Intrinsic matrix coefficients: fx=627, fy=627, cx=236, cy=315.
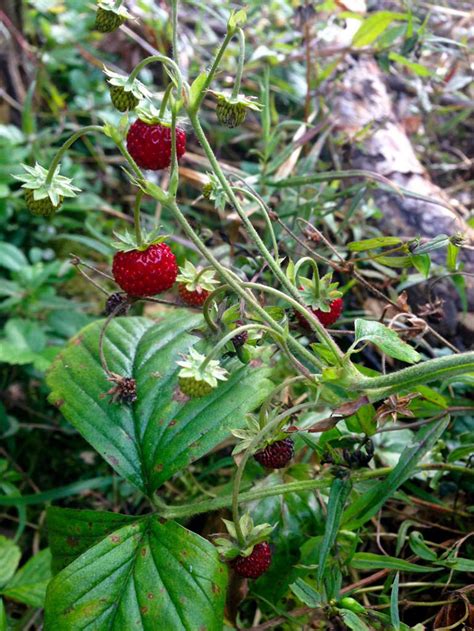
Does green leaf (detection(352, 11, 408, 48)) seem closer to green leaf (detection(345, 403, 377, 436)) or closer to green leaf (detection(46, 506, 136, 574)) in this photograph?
green leaf (detection(345, 403, 377, 436))

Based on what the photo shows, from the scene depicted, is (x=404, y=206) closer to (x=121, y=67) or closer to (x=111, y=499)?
(x=111, y=499)

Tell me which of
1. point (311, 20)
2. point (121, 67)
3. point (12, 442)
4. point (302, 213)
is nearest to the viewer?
point (302, 213)

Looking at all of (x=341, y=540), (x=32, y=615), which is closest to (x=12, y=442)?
(x=32, y=615)

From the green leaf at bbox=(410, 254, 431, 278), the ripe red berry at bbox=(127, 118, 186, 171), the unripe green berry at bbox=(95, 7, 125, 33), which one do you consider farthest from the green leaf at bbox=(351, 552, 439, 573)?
the unripe green berry at bbox=(95, 7, 125, 33)

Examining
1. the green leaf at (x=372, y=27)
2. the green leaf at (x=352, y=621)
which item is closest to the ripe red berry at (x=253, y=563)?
the green leaf at (x=352, y=621)

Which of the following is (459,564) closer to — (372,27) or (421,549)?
(421,549)

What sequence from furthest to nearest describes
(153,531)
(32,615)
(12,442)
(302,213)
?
1. (12,442)
2. (302,213)
3. (32,615)
4. (153,531)
